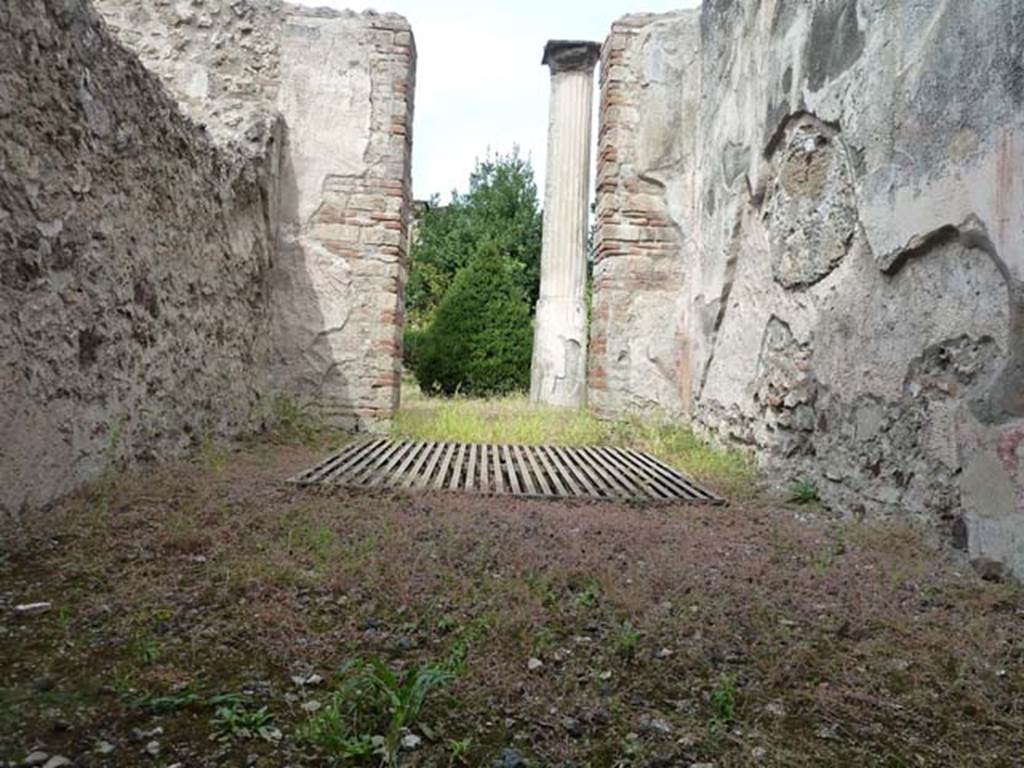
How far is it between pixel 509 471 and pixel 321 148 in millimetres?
3293

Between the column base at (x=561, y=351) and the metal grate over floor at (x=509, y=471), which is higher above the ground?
the column base at (x=561, y=351)

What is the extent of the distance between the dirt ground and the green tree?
13995mm

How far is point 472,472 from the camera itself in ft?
13.6

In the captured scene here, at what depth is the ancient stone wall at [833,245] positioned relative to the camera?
2.53 meters

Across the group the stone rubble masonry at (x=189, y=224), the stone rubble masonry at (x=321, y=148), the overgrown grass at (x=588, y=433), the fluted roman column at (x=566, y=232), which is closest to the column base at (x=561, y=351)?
the fluted roman column at (x=566, y=232)

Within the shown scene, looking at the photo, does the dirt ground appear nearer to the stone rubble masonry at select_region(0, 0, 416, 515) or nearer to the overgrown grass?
the stone rubble masonry at select_region(0, 0, 416, 515)

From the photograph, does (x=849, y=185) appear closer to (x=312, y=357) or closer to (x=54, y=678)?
(x=54, y=678)

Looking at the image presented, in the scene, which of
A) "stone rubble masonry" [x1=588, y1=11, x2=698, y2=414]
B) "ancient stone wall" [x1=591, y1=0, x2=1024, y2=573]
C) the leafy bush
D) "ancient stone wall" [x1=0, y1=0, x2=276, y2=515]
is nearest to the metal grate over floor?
"ancient stone wall" [x1=591, y1=0, x2=1024, y2=573]

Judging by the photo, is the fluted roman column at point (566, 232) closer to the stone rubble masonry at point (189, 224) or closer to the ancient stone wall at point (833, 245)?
the ancient stone wall at point (833, 245)

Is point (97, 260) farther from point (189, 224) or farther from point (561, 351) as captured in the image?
point (561, 351)

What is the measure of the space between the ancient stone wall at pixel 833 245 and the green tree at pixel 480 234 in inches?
419

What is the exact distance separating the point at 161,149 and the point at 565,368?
22.0ft

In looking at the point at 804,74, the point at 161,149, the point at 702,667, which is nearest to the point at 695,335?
the point at 804,74

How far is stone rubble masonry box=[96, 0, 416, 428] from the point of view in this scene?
19.2 feet
